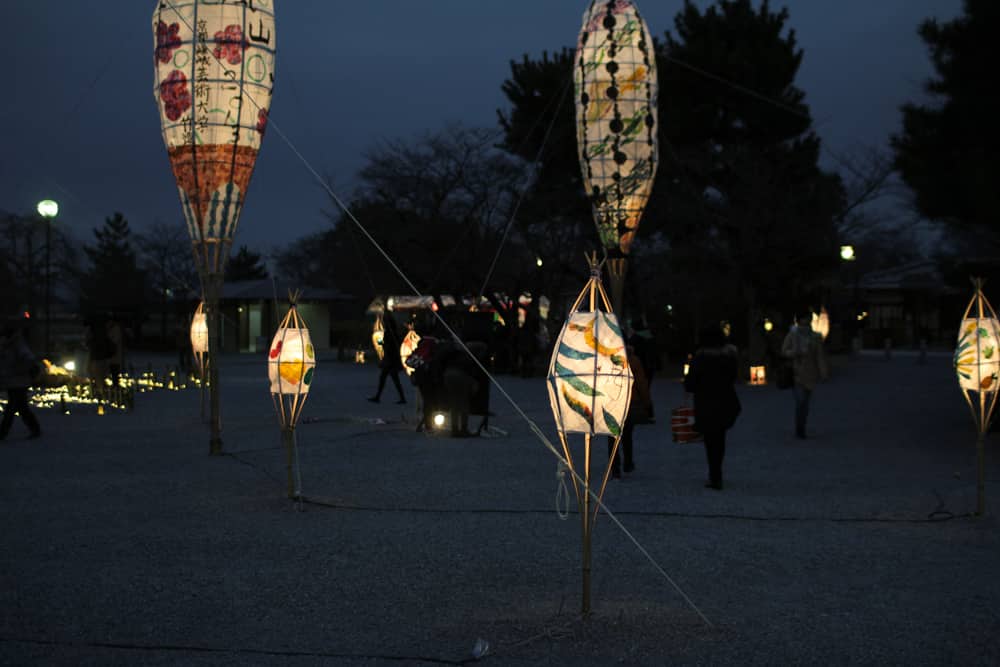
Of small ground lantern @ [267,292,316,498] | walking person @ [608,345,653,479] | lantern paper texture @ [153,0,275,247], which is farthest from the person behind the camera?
lantern paper texture @ [153,0,275,247]

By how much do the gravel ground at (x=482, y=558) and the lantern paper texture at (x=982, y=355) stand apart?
3.61 feet

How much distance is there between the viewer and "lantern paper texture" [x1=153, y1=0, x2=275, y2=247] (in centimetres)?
1226

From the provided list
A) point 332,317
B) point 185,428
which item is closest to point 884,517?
point 185,428

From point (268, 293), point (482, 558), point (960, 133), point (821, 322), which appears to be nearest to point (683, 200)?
point (821, 322)

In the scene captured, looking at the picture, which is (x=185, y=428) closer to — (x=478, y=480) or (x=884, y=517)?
(x=478, y=480)

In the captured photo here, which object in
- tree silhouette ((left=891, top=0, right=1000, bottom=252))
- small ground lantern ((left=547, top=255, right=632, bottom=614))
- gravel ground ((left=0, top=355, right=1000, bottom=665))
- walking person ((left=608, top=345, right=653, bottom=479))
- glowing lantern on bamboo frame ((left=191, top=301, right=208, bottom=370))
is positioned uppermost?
tree silhouette ((left=891, top=0, right=1000, bottom=252))

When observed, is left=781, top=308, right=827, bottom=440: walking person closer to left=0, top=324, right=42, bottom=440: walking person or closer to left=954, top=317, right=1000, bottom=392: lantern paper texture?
left=954, top=317, right=1000, bottom=392: lantern paper texture

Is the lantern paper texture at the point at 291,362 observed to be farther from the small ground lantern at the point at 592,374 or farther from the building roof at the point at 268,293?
the building roof at the point at 268,293

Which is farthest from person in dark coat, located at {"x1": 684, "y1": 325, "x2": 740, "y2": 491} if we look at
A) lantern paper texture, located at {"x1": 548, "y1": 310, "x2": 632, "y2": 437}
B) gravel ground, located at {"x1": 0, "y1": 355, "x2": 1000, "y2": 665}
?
lantern paper texture, located at {"x1": 548, "y1": 310, "x2": 632, "y2": 437}

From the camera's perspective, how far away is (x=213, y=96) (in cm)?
1243

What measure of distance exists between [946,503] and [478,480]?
14.7 feet

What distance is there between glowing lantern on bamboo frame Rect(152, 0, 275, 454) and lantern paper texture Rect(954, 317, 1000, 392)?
8.60 meters

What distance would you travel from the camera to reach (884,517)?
8.03 meters

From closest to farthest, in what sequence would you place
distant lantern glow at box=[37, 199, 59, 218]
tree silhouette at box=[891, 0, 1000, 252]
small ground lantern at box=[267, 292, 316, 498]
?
small ground lantern at box=[267, 292, 316, 498]
tree silhouette at box=[891, 0, 1000, 252]
distant lantern glow at box=[37, 199, 59, 218]
